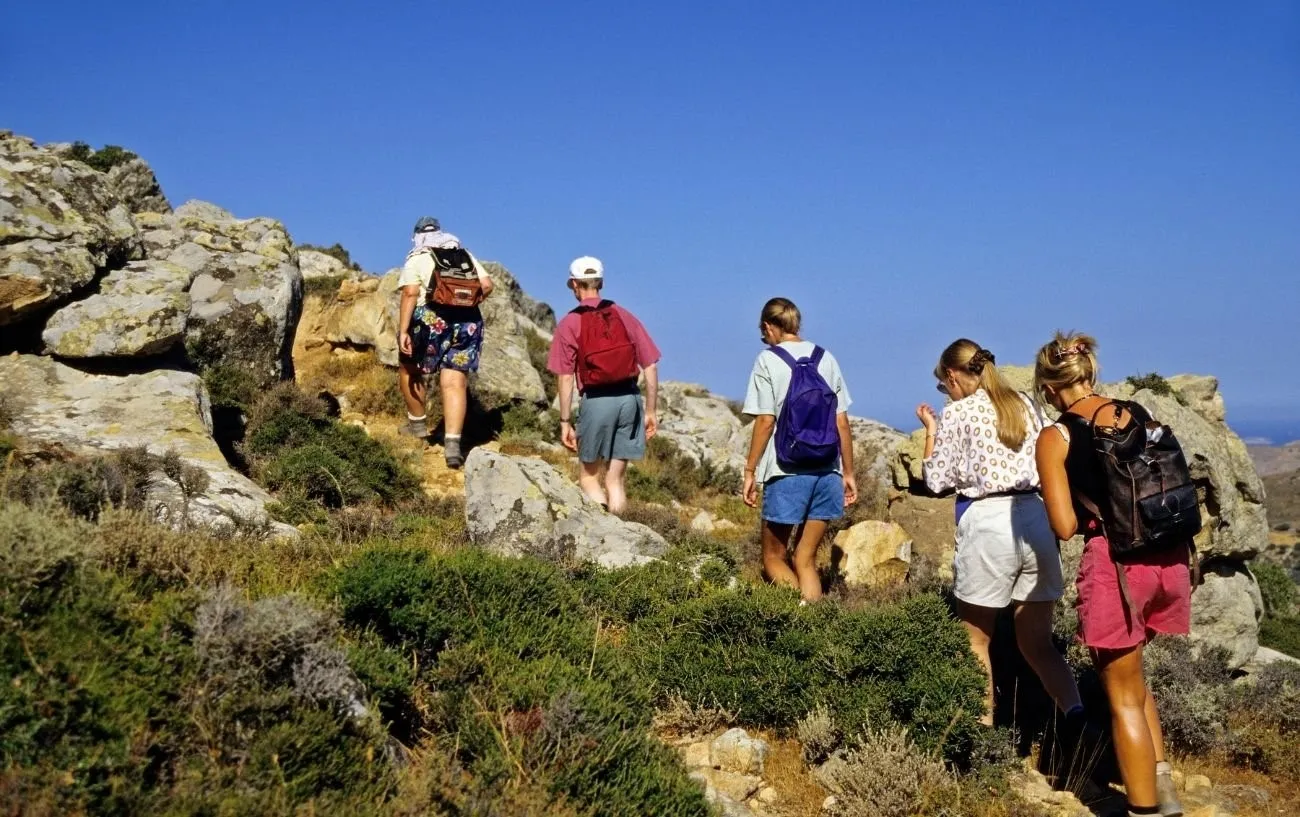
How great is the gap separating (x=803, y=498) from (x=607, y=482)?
2.48 metres

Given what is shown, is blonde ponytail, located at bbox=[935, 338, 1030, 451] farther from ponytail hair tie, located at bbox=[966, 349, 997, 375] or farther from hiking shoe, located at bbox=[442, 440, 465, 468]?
hiking shoe, located at bbox=[442, 440, 465, 468]

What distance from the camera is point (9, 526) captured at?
4.09 meters

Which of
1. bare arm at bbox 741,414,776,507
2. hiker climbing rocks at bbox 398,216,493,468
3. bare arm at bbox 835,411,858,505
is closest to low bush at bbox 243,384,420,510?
hiker climbing rocks at bbox 398,216,493,468

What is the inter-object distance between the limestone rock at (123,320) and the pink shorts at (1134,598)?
327 inches

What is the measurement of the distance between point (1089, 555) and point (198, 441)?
712cm

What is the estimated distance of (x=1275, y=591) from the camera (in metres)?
15.1

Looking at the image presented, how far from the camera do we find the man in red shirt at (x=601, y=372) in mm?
8469

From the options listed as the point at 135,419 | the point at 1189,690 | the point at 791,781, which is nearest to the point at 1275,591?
the point at 1189,690

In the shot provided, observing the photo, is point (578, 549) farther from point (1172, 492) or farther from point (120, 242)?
point (120, 242)

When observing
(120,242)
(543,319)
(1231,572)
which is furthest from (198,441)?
(543,319)

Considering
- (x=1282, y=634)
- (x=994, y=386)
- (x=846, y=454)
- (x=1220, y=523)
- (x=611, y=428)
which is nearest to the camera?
(x=994, y=386)

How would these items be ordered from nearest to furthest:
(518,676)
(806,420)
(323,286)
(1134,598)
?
(1134,598)
(518,676)
(806,420)
(323,286)

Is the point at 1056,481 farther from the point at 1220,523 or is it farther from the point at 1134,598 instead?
the point at 1220,523

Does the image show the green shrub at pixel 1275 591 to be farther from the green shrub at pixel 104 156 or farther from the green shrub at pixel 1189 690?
the green shrub at pixel 104 156
